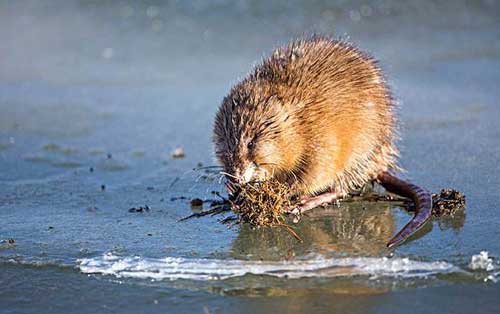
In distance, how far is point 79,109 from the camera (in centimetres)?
731

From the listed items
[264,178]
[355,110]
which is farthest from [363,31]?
[264,178]

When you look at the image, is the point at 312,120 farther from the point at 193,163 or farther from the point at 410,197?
the point at 193,163

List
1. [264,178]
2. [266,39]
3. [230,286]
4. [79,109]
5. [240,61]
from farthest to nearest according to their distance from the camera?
[266,39] < [240,61] < [79,109] < [264,178] < [230,286]

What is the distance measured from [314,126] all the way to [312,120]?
35 millimetres

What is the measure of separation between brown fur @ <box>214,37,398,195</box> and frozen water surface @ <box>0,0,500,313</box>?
0.29 metres

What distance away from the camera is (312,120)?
448cm

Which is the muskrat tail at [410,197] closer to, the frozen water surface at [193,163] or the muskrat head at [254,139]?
the frozen water surface at [193,163]

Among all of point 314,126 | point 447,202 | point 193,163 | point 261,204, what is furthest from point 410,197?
point 193,163

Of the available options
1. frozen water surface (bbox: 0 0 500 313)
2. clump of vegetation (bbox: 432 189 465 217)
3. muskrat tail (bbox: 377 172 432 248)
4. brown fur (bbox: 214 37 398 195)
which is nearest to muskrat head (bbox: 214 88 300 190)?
brown fur (bbox: 214 37 398 195)

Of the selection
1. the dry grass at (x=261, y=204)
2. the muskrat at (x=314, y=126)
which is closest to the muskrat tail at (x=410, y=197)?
the muskrat at (x=314, y=126)

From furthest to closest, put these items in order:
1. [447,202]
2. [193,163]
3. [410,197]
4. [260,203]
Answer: [193,163]
[410,197]
[447,202]
[260,203]

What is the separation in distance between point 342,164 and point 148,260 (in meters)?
1.45

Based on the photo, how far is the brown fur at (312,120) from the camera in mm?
4277

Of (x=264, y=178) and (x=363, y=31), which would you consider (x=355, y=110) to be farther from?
(x=363, y=31)
